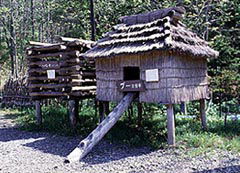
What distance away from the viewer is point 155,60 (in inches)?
362

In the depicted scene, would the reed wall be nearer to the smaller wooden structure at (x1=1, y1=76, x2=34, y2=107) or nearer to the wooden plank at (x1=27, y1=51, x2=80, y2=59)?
the wooden plank at (x1=27, y1=51, x2=80, y2=59)

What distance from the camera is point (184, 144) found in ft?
30.0

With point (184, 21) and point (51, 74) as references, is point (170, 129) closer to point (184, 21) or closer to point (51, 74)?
point (51, 74)

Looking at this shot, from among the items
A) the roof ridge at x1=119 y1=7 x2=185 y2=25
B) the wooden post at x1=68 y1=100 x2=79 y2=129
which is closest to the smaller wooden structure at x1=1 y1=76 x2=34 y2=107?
the wooden post at x1=68 y1=100 x2=79 y2=129

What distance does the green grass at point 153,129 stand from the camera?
8977 millimetres

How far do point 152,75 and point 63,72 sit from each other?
3.71 m

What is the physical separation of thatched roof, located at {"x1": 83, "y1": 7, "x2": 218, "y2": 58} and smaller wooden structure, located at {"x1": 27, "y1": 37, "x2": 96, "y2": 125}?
125 centimetres

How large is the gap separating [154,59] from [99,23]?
9960 millimetres

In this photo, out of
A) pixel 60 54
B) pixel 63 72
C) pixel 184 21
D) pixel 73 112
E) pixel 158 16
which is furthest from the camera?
pixel 184 21

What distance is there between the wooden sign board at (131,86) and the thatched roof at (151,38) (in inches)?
35.4

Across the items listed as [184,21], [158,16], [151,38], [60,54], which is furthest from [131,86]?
[184,21]

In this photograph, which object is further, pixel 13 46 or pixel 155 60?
pixel 13 46

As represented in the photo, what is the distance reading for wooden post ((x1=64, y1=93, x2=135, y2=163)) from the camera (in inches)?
326

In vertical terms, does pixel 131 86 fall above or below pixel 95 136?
above
